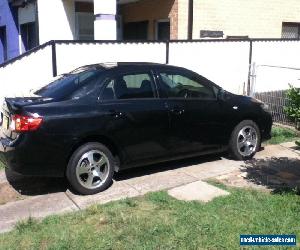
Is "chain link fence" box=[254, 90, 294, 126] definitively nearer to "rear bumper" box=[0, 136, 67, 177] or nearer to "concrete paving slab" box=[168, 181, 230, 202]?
"concrete paving slab" box=[168, 181, 230, 202]

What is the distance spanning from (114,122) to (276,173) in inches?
95.7

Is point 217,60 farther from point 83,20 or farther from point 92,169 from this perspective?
point 92,169

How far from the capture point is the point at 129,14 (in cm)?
1420

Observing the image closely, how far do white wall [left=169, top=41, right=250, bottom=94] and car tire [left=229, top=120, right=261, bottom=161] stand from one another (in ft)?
10.5

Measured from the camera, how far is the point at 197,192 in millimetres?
5672

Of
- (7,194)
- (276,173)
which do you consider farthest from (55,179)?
(276,173)

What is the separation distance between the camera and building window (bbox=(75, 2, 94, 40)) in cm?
1339

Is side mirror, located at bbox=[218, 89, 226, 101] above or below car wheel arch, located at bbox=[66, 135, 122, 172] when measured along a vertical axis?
above

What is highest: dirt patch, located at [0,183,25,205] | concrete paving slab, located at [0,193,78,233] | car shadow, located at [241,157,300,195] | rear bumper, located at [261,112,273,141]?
rear bumper, located at [261,112,273,141]

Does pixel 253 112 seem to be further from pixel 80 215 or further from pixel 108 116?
pixel 80 215

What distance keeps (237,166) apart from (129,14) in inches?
341

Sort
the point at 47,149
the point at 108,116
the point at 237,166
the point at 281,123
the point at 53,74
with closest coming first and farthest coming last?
the point at 47,149 → the point at 108,116 → the point at 237,166 → the point at 53,74 → the point at 281,123

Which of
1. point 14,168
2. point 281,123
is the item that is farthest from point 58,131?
point 281,123

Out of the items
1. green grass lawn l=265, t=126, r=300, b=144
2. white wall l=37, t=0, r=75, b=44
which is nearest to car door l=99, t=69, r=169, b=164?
green grass lawn l=265, t=126, r=300, b=144
